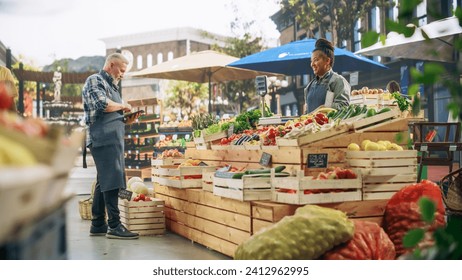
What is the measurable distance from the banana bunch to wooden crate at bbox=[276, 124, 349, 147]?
291cm

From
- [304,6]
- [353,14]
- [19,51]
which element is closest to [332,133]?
[19,51]

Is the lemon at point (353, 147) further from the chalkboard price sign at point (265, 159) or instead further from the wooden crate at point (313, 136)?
the chalkboard price sign at point (265, 159)

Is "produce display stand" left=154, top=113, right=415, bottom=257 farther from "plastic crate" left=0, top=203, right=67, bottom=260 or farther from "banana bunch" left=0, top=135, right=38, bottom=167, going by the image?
"banana bunch" left=0, top=135, right=38, bottom=167

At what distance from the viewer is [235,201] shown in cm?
419

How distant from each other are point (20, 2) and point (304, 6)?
9.27 meters

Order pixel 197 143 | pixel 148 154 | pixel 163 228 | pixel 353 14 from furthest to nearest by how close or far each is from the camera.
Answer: pixel 148 154 → pixel 353 14 → pixel 197 143 → pixel 163 228

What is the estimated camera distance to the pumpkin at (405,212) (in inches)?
149

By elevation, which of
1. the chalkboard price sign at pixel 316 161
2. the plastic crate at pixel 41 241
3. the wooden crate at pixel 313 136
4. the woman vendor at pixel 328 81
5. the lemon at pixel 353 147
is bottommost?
the plastic crate at pixel 41 241

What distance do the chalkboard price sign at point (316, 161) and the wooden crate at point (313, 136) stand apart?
0.33 ft

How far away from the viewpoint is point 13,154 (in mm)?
1214

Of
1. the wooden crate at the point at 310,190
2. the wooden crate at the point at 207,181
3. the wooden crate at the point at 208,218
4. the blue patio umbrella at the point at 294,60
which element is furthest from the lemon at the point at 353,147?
the blue patio umbrella at the point at 294,60

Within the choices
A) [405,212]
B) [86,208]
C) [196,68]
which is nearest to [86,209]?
[86,208]

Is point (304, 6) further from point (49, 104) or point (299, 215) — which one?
point (299, 215)

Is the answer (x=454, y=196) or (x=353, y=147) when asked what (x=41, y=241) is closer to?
(x=353, y=147)
